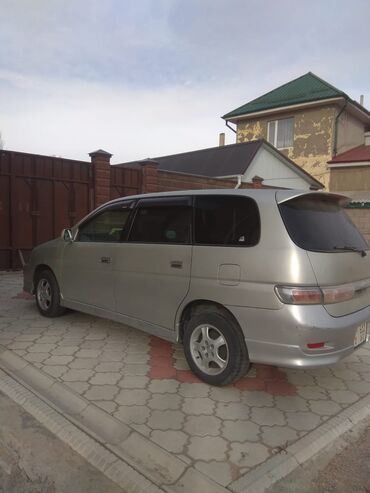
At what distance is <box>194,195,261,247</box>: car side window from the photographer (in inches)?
127

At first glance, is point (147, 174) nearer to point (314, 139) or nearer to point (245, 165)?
point (245, 165)

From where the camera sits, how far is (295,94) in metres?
22.2

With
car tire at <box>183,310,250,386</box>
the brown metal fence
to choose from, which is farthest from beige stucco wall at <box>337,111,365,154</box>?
car tire at <box>183,310,250,386</box>

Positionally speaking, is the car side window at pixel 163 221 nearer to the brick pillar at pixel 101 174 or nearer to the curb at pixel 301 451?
the curb at pixel 301 451

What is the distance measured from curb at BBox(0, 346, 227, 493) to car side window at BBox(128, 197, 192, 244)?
1546mm

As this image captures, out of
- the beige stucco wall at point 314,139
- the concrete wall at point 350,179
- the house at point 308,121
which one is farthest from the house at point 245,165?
the house at point 308,121

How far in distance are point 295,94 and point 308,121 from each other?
6.17 ft

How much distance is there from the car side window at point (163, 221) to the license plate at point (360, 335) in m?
1.57

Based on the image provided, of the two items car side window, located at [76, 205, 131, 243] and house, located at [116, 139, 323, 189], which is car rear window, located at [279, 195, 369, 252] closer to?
car side window, located at [76, 205, 131, 243]

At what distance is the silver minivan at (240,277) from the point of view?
2949 millimetres

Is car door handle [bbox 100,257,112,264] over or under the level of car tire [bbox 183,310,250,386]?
over

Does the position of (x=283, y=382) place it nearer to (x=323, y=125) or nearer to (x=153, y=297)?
(x=153, y=297)

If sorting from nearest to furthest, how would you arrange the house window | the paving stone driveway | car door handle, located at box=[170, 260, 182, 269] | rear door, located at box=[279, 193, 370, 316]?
the paving stone driveway
rear door, located at box=[279, 193, 370, 316]
car door handle, located at box=[170, 260, 182, 269]
the house window

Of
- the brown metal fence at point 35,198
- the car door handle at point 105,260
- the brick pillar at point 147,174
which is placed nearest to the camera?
the car door handle at point 105,260
